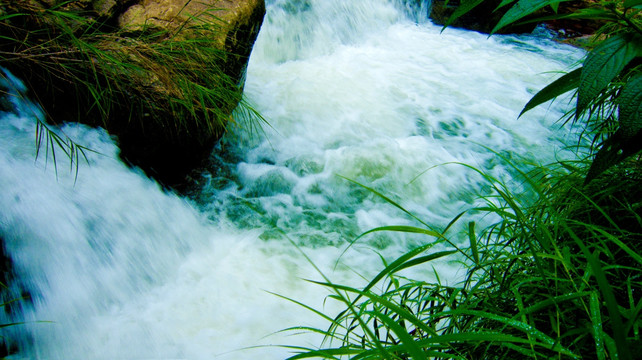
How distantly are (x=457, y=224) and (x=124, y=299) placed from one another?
221 centimetres

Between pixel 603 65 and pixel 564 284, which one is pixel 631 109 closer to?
pixel 603 65

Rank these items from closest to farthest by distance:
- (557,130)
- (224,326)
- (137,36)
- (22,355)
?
1. (22,355)
2. (224,326)
3. (137,36)
4. (557,130)

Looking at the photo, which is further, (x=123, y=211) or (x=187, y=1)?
(x=187, y=1)

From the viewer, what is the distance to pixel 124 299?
1957 mm

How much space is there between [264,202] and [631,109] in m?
2.28

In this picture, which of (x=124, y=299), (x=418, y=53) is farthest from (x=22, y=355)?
(x=418, y=53)

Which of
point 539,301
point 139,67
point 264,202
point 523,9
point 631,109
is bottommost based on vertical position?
point 264,202

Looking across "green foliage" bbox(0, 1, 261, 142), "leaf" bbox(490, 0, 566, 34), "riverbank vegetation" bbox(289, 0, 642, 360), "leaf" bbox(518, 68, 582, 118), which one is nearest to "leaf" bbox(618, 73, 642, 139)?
"riverbank vegetation" bbox(289, 0, 642, 360)

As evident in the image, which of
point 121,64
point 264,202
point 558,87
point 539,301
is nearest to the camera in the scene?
point 558,87

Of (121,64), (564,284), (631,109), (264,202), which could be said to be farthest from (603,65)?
(264,202)

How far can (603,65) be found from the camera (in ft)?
2.66

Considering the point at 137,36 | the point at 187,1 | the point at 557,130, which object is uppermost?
the point at 187,1

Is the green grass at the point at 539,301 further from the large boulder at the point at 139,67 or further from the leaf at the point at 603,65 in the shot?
the large boulder at the point at 139,67

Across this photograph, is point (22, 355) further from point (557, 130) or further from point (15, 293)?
point (557, 130)
